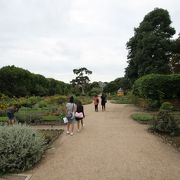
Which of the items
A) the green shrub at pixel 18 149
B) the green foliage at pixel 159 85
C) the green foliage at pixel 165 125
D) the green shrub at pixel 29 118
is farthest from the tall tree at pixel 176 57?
the green shrub at pixel 18 149

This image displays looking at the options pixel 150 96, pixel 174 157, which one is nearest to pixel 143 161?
pixel 174 157

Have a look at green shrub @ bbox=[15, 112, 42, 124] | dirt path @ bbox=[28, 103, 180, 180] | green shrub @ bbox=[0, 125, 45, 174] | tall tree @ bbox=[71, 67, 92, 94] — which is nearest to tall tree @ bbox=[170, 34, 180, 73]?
green shrub @ bbox=[15, 112, 42, 124]

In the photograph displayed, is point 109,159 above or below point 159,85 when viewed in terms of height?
below

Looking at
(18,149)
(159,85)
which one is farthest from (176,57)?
(18,149)

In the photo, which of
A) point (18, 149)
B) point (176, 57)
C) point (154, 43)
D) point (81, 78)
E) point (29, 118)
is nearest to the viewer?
point (18, 149)

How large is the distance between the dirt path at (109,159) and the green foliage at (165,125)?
0.88 m

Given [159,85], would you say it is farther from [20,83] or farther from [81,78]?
A: [81,78]

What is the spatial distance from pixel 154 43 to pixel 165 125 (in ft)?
54.7

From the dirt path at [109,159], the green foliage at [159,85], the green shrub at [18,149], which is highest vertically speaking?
the green foliage at [159,85]

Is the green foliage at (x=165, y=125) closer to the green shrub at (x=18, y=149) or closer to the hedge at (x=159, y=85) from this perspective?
the green shrub at (x=18, y=149)

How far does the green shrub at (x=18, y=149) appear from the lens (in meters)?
6.96

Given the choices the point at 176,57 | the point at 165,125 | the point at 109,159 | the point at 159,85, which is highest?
the point at 176,57

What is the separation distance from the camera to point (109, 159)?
7770mm

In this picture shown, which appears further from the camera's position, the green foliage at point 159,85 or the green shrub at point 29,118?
the green foliage at point 159,85
